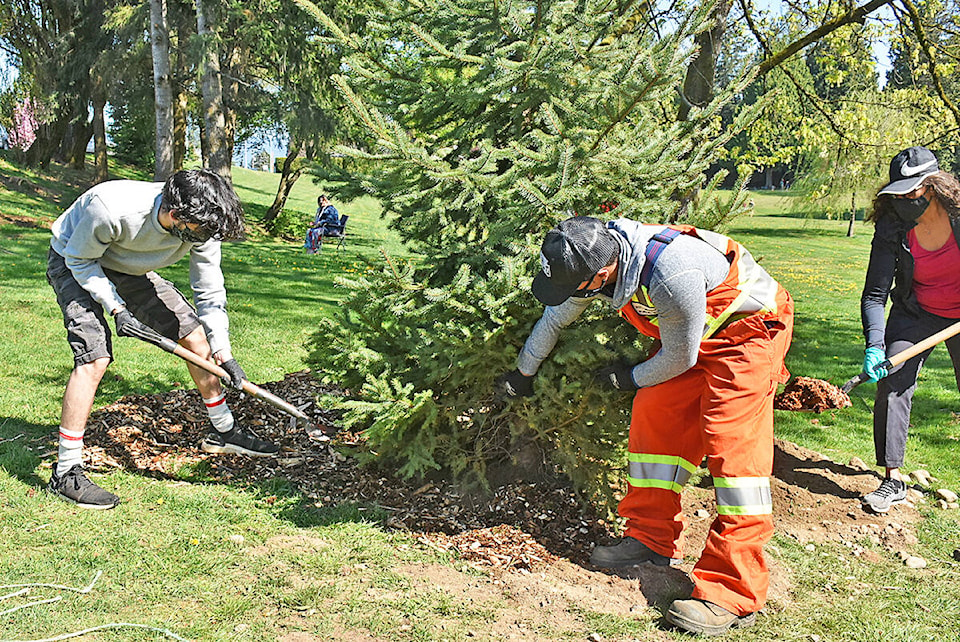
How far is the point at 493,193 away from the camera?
3.55 meters

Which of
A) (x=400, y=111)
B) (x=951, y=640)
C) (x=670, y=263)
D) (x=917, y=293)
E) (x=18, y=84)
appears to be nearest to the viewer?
(x=670, y=263)

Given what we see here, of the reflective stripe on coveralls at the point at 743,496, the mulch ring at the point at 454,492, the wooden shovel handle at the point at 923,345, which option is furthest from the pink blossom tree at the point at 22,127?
the reflective stripe on coveralls at the point at 743,496

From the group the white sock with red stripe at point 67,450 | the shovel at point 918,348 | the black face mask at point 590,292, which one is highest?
the black face mask at point 590,292

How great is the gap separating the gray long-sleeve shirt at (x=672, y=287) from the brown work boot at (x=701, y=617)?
3.00 ft

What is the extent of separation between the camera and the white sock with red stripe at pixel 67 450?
3.81m

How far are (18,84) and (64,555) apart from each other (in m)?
25.8

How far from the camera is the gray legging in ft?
13.9

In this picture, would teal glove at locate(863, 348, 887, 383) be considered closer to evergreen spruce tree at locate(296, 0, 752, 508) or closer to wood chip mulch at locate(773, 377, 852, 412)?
wood chip mulch at locate(773, 377, 852, 412)

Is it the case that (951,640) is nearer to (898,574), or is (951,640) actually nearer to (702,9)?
(898,574)

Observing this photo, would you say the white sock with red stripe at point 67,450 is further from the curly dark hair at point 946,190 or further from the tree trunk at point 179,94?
the tree trunk at point 179,94

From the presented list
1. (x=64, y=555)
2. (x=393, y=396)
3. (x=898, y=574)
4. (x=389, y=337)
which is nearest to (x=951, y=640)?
(x=898, y=574)

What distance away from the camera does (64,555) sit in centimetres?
327

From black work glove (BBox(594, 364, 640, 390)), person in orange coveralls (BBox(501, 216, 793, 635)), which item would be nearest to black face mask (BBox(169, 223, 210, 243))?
person in orange coveralls (BBox(501, 216, 793, 635))

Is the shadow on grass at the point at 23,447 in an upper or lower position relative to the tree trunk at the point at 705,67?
lower
